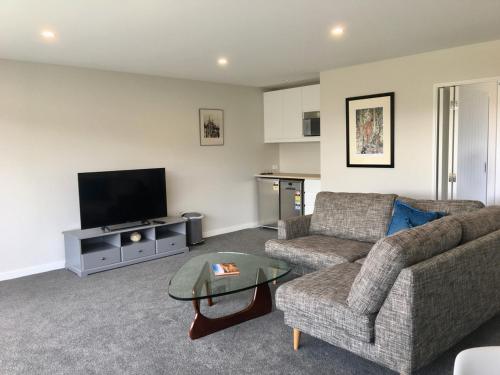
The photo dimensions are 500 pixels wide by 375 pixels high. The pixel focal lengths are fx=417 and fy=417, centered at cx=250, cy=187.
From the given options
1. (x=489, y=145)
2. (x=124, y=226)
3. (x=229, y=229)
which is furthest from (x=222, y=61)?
(x=489, y=145)

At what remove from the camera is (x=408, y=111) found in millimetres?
4805

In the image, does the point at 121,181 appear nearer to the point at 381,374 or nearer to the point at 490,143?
the point at 381,374

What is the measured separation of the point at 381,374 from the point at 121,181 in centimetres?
359

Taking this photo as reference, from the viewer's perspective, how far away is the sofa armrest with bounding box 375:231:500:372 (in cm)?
214

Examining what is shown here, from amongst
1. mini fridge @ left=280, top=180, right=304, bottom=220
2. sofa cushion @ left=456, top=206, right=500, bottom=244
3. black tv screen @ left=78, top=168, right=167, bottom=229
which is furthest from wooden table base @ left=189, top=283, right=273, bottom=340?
mini fridge @ left=280, top=180, right=304, bottom=220

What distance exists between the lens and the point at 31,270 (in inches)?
181

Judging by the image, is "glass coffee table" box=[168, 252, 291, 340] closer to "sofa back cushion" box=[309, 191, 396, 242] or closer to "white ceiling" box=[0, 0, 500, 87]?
"sofa back cushion" box=[309, 191, 396, 242]

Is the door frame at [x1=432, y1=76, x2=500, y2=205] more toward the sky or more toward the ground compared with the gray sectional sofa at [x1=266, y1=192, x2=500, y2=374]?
more toward the sky

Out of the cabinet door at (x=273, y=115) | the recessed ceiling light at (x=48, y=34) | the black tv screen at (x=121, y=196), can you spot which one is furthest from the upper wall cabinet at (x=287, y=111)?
the recessed ceiling light at (x=48, y=34)

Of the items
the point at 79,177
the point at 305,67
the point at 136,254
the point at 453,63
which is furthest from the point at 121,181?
the point at 453,63

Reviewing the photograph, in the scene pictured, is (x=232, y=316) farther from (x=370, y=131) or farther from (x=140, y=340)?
→ (x=370, y=131)

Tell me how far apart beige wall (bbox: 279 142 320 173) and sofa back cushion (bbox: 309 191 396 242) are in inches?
93.7

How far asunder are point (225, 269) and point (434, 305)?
1.60 meters

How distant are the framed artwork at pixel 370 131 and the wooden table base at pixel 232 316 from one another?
2.58m
